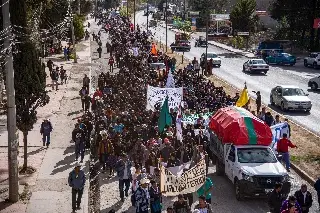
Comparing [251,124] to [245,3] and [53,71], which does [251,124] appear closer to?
[53,71]

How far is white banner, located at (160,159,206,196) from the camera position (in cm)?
1541

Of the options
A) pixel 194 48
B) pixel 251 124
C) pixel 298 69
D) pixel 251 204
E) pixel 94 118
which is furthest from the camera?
pixel 194 48

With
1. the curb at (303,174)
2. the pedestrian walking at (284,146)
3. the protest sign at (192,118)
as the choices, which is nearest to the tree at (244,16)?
the protest sign at (192,118)

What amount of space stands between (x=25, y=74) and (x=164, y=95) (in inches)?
303

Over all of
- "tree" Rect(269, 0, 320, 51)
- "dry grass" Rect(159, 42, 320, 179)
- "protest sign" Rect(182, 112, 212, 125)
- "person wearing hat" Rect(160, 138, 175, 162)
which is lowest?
"dry grass" Rect(159, 42, 320, 179)

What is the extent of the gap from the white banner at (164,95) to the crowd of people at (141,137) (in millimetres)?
376

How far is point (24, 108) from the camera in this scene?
18766 millimetres

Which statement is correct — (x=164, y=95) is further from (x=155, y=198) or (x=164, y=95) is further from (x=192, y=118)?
(x=155, y=198)

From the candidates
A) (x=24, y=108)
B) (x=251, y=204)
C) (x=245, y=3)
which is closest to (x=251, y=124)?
(x=251, y=204)

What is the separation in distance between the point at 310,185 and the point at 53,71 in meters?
24.2

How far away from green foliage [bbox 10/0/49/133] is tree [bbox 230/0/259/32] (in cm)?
5863

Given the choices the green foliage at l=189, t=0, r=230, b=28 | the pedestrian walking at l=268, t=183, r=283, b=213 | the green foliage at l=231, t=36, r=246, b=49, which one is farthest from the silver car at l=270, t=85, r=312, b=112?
the green foliage at l=189, t=0, r=230, b=28

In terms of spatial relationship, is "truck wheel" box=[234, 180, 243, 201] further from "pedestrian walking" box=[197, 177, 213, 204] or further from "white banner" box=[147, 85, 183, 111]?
"white banner" box=[147, 85, 183, 111]

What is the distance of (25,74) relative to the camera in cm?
1841
